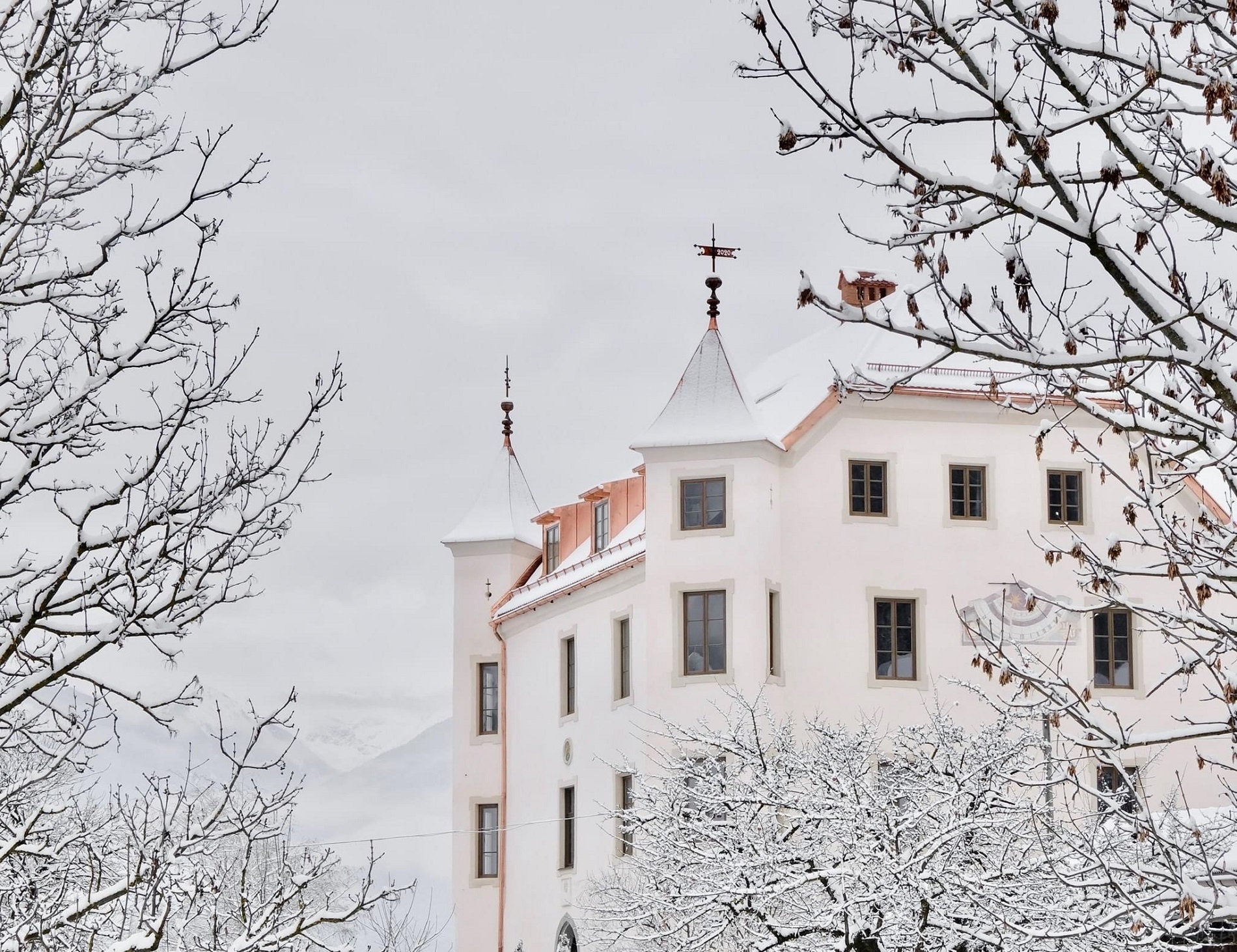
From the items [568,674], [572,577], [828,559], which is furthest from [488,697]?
[828,559]

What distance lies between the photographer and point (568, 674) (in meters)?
39.2

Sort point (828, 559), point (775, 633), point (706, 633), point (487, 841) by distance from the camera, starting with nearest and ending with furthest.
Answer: point (706, 633) → point (775, 633) → point (828, 559) → point (487, 841)

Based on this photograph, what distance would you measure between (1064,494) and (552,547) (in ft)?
39.3

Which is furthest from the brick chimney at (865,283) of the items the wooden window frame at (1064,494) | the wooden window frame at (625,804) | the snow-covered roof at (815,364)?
the wooden window frame at (625,804)

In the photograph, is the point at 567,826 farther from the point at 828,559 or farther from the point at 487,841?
the point at 828,559

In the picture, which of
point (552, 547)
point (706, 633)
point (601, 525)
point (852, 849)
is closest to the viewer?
point (852, 849)

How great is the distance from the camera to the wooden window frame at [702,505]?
34.8 meters

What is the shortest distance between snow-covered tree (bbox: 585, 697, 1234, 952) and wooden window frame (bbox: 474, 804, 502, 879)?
12309mm

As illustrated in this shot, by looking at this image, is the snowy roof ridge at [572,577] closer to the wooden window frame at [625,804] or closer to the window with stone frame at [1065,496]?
the wooden window frame at [625,804]

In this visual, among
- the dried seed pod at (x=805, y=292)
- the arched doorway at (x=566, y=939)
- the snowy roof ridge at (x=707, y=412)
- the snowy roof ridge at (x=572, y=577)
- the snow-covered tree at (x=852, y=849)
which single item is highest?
the snowy roof ridge at (x=707, y=412)

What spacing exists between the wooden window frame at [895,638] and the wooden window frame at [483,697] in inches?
427

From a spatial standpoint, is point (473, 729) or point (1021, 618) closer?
point (1021, 618)

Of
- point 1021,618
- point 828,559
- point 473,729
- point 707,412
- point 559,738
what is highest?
point 707,412

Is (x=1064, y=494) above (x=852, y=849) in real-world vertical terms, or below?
above
